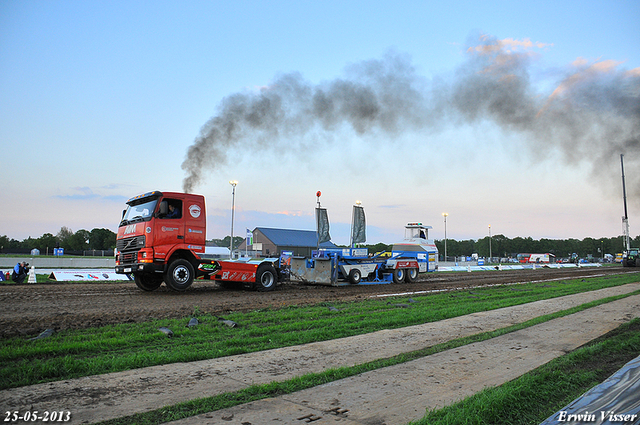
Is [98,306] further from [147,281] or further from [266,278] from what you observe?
[266,278]

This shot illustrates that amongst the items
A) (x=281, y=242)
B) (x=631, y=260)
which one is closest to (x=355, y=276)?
(x=631, y=260)

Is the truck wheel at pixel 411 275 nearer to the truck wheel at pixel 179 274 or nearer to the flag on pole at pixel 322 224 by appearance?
the flag on pole at pixel 322 224

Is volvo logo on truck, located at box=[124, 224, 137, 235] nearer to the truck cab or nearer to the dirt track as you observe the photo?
the truck cab

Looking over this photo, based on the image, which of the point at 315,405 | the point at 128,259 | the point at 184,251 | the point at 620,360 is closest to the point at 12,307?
the point at 128,259

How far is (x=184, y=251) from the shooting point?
1363cm

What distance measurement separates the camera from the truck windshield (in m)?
13.0

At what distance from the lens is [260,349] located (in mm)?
6262

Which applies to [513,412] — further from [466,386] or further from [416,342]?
[416,342]

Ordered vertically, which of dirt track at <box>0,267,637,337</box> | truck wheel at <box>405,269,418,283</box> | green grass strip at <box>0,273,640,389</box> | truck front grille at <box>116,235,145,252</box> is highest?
truck front grille at <box>116,235,145,252</box>

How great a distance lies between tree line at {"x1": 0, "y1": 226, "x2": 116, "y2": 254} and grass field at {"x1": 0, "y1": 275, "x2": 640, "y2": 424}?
236 feet

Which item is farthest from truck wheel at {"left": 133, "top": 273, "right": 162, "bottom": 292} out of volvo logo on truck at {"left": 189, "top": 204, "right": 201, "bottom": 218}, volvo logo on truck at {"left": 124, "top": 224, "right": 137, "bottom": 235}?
volvo logo on truck at {"left": 189, "top": 204, "right": 201, "bottom": 218}

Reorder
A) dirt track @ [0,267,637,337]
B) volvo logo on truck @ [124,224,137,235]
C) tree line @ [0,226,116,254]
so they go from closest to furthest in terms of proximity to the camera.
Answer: dirt track @ [0,267,637,337] < volvo logo on truck @ [124,224,137,235] < tree line @ [0,226,116,254]

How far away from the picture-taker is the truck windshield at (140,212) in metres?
13.0

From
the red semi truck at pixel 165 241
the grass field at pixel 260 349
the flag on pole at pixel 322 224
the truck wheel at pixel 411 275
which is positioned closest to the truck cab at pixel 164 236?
the red semi truck at pixel 165 241
